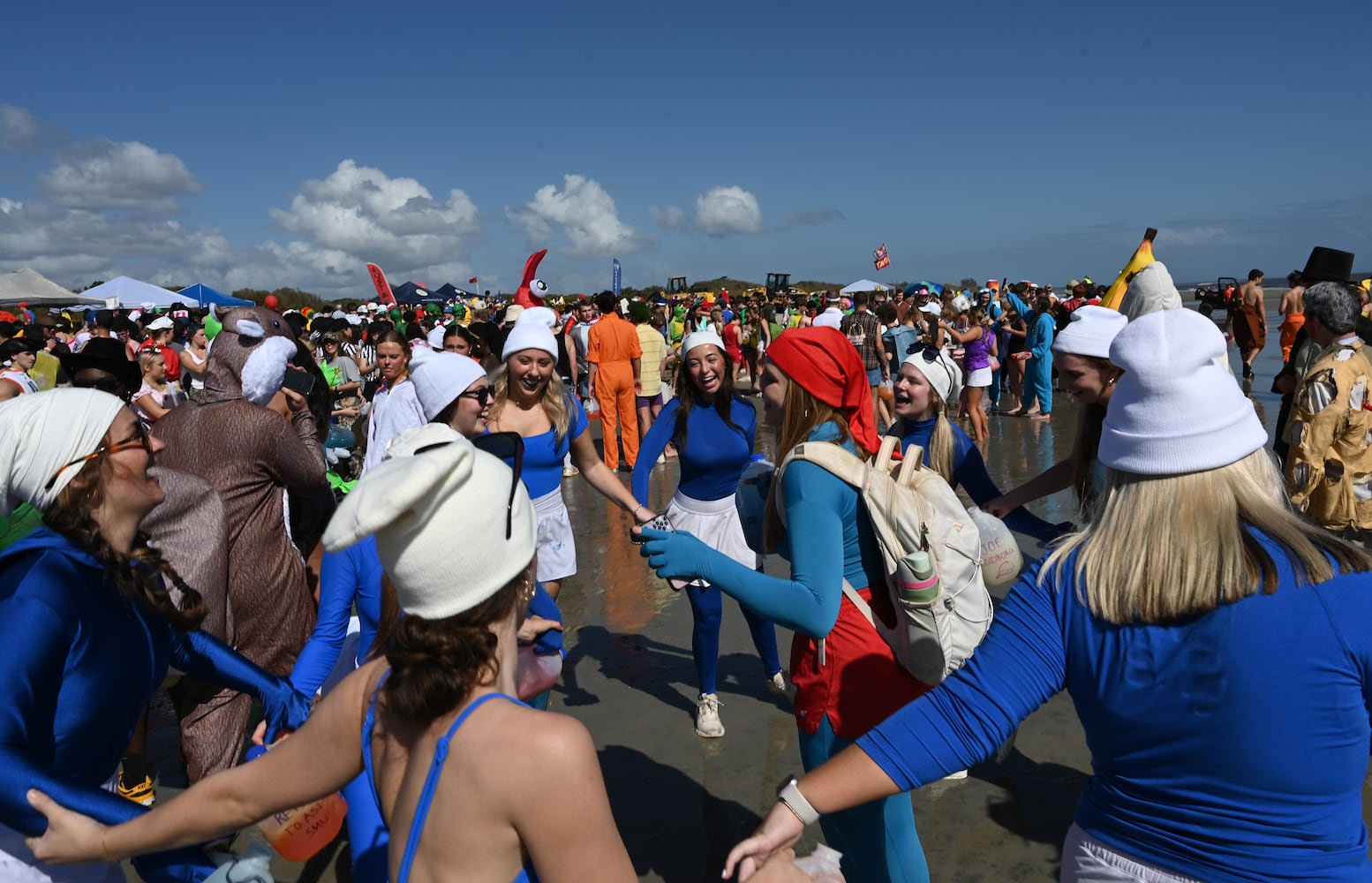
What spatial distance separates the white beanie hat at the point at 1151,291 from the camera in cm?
345

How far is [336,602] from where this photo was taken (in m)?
2.88

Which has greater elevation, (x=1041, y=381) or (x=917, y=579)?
(x=917, y=579)

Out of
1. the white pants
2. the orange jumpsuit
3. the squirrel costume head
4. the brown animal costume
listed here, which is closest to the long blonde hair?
the white pants

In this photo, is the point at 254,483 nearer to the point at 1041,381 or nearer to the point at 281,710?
the point at 281,710

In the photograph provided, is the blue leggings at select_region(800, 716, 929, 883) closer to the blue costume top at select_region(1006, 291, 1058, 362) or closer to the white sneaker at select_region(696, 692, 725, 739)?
the white sneaker at select_region(696, 692, 725, 739)

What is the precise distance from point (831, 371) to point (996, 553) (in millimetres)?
961

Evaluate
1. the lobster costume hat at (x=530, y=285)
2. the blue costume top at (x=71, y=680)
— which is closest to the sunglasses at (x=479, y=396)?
the blue costume top at (x=71, y=680)

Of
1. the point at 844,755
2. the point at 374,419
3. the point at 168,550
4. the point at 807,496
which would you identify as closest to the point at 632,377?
the point at 374,419

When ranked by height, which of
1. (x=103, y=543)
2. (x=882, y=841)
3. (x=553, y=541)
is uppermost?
(x=103, y=543)

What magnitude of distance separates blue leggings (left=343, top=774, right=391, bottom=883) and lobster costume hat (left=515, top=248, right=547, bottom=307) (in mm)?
7670

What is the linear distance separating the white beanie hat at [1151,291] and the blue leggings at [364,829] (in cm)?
314

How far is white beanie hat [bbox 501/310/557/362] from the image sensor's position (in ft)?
14.4

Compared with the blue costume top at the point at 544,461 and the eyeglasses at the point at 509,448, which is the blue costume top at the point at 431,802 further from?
the blue costume top at the point at 544,461

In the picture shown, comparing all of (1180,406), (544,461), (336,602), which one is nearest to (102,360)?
(544,461)
